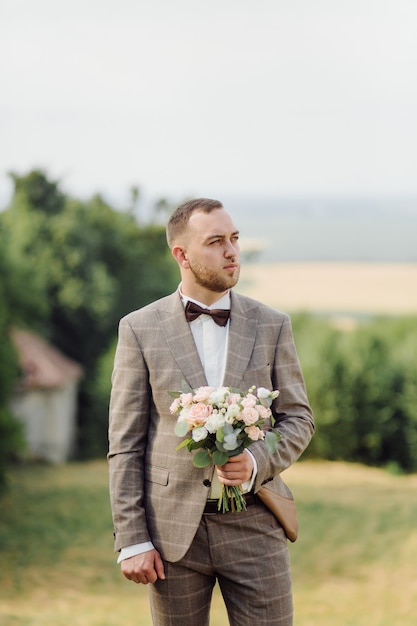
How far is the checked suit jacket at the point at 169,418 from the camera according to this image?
308 centimetres

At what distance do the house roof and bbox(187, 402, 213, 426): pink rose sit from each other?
21.6 m

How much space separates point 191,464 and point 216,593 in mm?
12252

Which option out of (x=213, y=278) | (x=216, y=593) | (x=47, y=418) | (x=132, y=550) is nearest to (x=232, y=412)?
(x=213, y=278)

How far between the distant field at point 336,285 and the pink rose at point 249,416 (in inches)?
1405

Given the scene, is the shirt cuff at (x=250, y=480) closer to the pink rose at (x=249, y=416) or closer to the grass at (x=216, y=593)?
the pink rose at (x=249, y=416)

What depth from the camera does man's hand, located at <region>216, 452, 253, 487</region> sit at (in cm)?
290

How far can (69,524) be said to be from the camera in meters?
18.9

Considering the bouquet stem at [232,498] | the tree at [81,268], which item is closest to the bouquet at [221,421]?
the bouquet stem at [232,498]

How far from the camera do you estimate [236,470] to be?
2.90m

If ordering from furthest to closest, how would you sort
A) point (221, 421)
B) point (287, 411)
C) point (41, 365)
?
point (41, 365) → point (287, 411) → point (221, 421)

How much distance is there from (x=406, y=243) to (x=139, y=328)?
183 ft

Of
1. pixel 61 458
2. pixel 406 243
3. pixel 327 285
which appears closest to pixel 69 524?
pixel 61 458

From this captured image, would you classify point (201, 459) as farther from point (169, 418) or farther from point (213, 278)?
point (213, 278)

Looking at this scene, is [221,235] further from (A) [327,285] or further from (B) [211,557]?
(A) [327,285]
